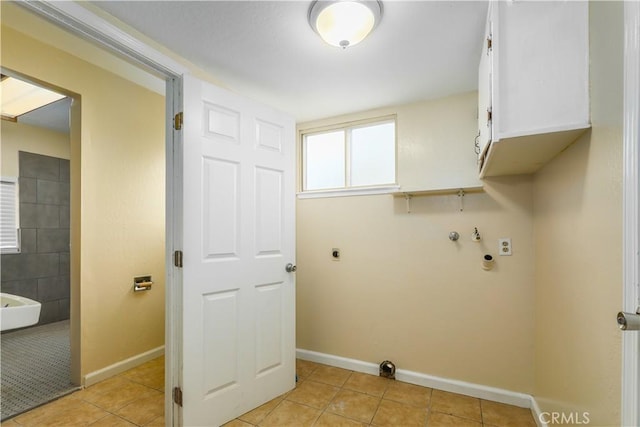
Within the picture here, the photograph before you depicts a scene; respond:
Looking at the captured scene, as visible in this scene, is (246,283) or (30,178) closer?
(246,283)

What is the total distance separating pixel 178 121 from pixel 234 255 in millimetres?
867

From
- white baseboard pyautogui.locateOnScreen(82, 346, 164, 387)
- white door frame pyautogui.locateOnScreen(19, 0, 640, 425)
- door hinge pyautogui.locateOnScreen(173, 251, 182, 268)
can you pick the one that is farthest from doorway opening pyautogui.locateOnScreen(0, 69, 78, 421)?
door hinge pyautogui.locateOnScreen(173, 251, 182, 268)

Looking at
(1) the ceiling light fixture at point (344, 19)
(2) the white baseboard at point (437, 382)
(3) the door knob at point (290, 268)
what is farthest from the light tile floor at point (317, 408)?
(1) the ceiling light fixture at point (344, 19)

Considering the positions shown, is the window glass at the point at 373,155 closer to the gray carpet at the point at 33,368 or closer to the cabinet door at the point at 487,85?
the cabinet door at the point at 487,85

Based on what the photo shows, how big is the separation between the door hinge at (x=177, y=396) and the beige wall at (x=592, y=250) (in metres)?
1.88

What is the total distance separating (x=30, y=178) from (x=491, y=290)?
500 centimetres

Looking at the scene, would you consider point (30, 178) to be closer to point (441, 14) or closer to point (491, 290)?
point (441, 14)

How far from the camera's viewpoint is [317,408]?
6.53 feet

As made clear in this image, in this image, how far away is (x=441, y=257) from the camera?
2.29 m

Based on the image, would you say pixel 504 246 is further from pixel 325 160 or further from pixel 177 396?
pixel 177 396

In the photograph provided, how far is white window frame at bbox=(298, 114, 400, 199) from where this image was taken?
2527 millimetres

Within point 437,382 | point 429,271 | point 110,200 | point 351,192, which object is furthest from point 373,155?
point 110,200

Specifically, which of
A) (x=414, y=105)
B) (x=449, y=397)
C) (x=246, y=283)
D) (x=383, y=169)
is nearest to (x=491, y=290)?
(x=449, y=397)

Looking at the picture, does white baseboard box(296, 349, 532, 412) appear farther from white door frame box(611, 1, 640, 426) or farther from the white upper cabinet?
the white upper cabinet
